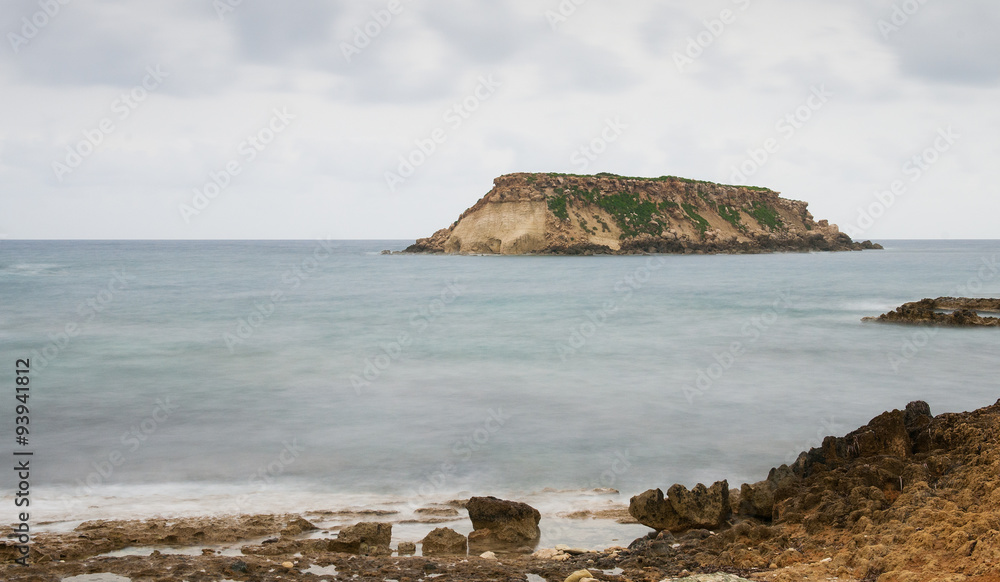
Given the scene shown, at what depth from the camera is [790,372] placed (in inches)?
682

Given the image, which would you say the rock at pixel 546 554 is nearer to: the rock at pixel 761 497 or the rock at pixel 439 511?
the rock at pixel 439 511

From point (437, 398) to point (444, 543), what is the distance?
8.04m

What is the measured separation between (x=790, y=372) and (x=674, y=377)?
2963 millimetres

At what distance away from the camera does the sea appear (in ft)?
30.8

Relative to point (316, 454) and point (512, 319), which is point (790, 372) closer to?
point (316, 454)

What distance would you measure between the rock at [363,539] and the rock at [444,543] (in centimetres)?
40

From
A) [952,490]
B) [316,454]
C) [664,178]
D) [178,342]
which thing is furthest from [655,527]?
[664,178]

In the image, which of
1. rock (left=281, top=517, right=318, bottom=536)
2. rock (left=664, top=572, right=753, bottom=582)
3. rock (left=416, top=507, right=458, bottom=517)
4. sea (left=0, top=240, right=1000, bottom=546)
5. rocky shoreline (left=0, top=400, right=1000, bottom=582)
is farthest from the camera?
sea (left=0, top=240, right=1000, bottom=546)

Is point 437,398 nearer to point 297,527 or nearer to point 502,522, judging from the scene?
point 297,527

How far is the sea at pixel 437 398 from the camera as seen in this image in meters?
9.38

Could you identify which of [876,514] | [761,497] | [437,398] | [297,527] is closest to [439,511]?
[297,527]

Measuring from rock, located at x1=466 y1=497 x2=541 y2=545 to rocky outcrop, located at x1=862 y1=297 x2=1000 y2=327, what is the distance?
946 inches

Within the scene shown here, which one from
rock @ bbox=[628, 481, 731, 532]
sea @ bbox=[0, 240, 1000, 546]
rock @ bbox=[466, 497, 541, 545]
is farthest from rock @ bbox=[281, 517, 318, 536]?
rock @ bbox=[628, 481, 731, 532]

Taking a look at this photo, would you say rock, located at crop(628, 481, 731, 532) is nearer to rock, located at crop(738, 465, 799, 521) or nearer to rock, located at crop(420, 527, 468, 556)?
rock, located at crop(738, 465, 799, 521)
